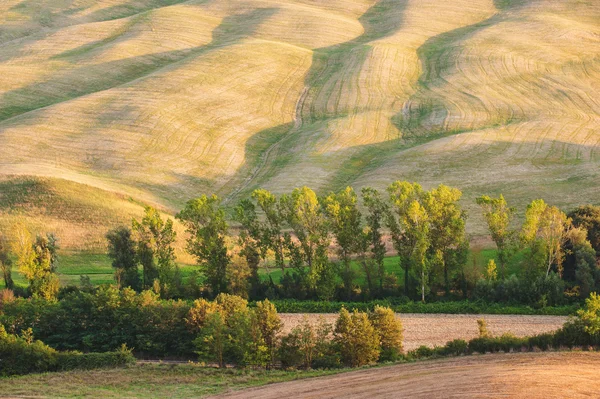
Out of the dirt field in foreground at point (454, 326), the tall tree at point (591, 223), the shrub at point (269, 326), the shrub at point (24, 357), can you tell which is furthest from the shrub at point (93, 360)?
the tall tree at point (591, 223)

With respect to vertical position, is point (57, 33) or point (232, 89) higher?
point (57, 33)

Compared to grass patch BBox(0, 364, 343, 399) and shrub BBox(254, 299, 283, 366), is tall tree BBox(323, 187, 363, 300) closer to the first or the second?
shrub BBox(254, 299, 283, 366)

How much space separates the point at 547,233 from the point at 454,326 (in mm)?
12128

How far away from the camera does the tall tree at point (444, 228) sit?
60344mm

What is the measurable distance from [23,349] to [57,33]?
13674 cm

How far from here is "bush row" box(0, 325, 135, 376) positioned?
45.8 m

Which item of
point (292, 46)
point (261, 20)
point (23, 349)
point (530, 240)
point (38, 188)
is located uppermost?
point (261, 20)

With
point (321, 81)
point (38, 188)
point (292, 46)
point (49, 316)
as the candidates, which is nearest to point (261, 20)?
point (292, 46)

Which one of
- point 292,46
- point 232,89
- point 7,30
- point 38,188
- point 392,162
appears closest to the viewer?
point 38,188

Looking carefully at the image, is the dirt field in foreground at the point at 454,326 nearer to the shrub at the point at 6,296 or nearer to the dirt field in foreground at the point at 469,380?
the dirt field in foreground at the point at 469,380

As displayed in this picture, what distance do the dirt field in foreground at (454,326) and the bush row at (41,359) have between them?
11.4 m

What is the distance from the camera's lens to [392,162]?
102000 millimetres

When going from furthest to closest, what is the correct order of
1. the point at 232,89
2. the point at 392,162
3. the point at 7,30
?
1. the point at 7,30
2. the point at 232,89
3. the point at 392,162

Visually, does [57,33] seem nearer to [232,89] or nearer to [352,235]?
[232,89]
